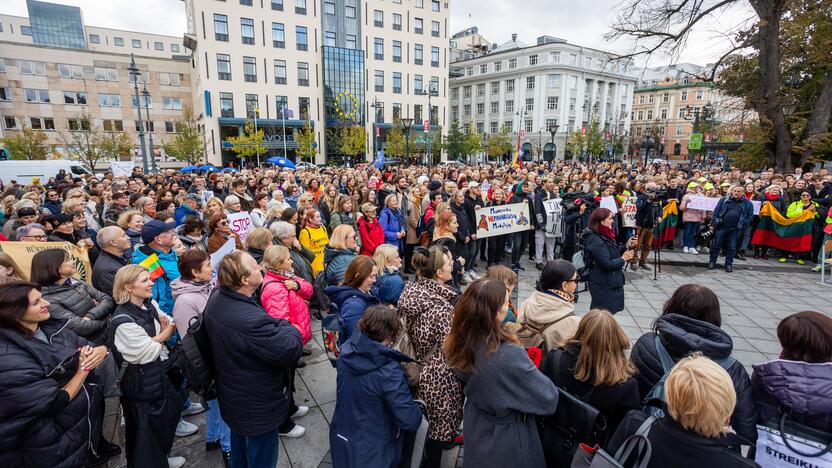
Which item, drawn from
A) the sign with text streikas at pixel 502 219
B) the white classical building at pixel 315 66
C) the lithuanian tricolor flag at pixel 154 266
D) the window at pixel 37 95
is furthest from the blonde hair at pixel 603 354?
the window at pixel 37 95

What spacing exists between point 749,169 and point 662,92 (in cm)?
7917

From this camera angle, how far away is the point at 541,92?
7106cm

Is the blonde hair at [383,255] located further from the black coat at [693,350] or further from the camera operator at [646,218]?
the camera operator at [646,218]

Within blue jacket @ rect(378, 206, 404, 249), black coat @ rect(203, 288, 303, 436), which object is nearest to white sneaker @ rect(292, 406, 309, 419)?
black coat @ rect(203, 288, 303, 436)

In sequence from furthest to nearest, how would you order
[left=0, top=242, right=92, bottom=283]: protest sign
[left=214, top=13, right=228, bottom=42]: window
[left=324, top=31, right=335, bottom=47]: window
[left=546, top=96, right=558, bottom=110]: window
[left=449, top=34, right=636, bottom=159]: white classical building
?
[left=546, top=96, right=558, bottom=110]: window
[left=449, top=34, right=636, bottom=159]: white classical building
[left=324, top=31, right=335, bottom=47]: window
[left=214, top=13, right=228, bottom=42]: window
[left=0, top=242, right=92, bottom=283]: protest sign

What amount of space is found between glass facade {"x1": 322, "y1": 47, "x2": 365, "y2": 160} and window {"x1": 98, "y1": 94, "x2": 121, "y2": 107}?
2823cm

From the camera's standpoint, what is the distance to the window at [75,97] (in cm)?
5091

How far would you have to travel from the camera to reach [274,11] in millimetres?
46844

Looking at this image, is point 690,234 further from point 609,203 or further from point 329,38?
point 329,38

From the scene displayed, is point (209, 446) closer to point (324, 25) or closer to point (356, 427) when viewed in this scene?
point (356, 427)

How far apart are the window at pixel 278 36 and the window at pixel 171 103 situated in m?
19.1

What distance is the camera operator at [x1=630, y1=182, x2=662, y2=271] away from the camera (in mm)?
9367

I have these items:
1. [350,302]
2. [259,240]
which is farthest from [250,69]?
[350,302]

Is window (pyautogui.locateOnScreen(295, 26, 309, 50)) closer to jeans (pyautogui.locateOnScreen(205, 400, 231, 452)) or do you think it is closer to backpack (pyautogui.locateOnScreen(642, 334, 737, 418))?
jeans (pyautogui.locateOnScreen(205, 400, 231, 452))
